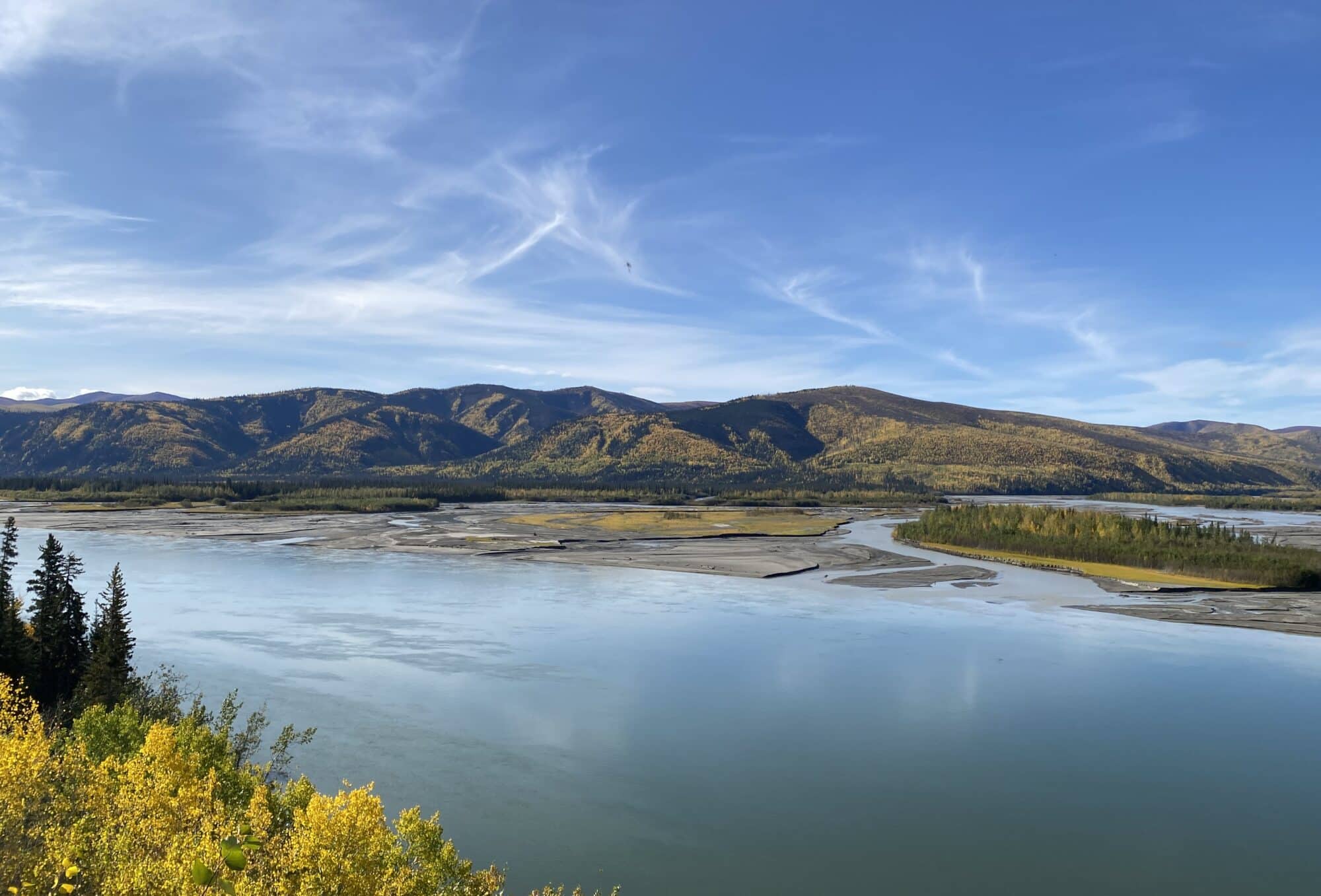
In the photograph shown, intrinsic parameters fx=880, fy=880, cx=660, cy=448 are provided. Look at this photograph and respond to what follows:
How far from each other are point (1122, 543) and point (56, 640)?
89.9 m

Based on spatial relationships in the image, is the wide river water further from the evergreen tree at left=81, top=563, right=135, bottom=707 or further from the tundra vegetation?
the evergreen tree at left=81, top=563, right=135, bottom=707

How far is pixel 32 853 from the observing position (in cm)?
1734

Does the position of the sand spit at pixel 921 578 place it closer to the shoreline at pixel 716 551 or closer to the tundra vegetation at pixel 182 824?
the shoreline at pixel 716 551

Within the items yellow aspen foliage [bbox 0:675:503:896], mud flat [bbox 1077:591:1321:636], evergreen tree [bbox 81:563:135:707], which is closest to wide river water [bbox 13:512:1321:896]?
mud flat [bbox 1077:591:1321:636]

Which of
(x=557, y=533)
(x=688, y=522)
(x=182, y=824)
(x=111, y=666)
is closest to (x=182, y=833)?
(x=182, y=824)

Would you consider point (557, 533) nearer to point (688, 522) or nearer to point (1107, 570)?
point (688, 522)

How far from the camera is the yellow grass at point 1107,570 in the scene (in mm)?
72625

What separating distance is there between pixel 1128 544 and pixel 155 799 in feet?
299

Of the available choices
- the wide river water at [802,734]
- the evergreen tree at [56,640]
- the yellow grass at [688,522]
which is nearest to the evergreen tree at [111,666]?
the evergreen tree at [56,640]

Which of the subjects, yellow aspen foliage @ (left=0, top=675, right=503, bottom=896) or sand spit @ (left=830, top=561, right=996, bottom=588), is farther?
sand spit @ (left=830, top=561, right=996, bottom=588)

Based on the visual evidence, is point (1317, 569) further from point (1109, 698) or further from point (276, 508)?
point (276, 508)

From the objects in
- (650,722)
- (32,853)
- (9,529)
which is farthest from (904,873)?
(9,529)

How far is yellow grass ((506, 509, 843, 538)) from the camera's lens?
120m

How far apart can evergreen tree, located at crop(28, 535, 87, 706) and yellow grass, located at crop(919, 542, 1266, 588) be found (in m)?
74.1
